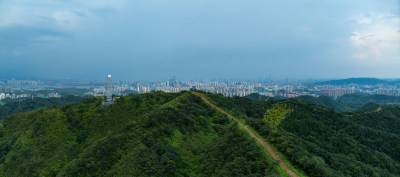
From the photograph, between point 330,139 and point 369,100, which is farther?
point 369,100

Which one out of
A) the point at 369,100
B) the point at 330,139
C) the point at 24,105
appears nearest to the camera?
the point at 330,139

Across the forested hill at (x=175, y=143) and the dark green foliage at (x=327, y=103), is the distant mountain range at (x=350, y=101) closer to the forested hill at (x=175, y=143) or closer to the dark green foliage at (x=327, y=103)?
the dark green foliage at (x=327, y=103)

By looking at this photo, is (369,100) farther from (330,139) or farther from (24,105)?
(24,105)

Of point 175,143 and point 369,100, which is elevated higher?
point 175,143

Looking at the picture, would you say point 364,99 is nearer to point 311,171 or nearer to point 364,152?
point 364,152

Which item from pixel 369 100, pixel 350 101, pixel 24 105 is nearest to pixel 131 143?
pixel 24 105

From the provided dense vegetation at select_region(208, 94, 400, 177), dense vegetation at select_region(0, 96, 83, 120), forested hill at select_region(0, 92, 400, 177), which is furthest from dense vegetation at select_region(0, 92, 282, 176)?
dense vegetation at select_region(0, 96, 83, 120)
